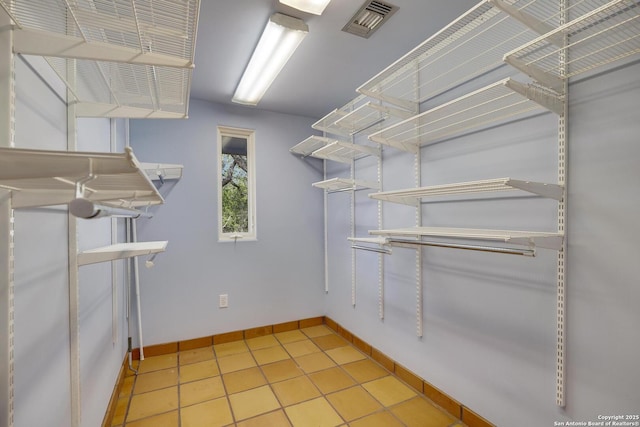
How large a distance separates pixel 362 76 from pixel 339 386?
2.36 metres

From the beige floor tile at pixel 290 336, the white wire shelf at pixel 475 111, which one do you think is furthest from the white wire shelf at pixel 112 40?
the beige floor tile at pixel 290 336

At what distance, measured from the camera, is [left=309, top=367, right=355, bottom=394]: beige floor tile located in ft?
6.88

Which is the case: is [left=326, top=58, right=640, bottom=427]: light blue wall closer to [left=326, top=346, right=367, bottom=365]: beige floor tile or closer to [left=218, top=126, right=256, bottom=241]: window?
[left=326, top=346, right=367, bottom=365]: beige floor tile

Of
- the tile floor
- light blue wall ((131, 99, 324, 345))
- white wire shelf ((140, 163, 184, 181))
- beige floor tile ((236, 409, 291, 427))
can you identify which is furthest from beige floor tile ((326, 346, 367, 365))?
white wire shelf ((140, 163, 184, 181))

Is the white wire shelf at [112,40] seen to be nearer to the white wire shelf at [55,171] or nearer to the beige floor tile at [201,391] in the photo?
the white wire shelf at [55,171]

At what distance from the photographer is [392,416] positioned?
5.84 ft

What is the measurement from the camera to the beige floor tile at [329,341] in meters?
2.75

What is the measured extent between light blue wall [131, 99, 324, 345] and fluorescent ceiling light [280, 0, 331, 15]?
5.19 ft

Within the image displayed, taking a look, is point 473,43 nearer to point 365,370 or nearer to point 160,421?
point 365,370

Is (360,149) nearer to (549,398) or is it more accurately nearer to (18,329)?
(549,398)

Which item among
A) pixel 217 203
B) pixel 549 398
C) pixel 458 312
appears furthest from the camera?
pixel 217 203

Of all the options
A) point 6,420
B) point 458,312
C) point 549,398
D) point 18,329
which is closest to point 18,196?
point 18,329

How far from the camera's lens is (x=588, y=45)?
1.14 meters

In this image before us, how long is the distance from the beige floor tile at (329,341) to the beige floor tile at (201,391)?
970 millimetres
